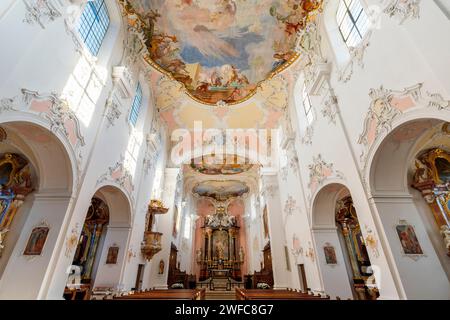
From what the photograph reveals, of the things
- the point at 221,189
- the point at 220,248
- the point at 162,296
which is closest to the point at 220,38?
the point at 162,296

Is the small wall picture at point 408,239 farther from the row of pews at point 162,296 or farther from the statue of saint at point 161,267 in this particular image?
the statue of saint at point 161,267

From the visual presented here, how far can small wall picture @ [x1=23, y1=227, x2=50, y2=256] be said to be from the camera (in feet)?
17.4

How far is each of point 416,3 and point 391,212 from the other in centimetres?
427

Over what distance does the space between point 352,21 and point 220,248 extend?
815 inches

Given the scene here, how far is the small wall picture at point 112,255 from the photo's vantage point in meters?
8.43

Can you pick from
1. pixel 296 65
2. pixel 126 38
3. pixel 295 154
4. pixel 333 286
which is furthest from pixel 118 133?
pixel 333 286

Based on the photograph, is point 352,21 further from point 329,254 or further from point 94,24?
point 94,24

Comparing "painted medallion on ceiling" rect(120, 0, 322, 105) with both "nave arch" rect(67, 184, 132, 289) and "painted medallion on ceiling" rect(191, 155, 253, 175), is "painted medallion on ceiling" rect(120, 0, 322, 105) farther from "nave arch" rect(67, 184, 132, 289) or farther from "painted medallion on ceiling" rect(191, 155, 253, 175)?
"nave arch" rect(67, 184, 132, 289)

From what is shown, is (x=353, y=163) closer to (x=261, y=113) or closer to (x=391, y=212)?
(x=391, y=212)

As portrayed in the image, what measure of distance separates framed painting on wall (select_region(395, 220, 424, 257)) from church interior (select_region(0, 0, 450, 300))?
0.04 metres

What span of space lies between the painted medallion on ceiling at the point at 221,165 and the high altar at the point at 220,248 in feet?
19.0

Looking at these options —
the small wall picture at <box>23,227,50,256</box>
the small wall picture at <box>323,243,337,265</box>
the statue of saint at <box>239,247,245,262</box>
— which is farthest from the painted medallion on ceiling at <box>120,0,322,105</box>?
the statue of saint at <box>239,247,245,262</box>

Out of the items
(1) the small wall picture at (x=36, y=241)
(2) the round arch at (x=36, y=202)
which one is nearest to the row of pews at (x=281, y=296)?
(2) the round arch at (x=36, y=202)

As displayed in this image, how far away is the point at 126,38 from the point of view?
8.88m
